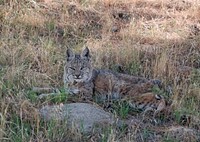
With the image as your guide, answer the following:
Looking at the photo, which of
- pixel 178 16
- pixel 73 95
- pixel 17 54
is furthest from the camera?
pixel 178 16

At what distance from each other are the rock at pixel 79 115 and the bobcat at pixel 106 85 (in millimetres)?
528

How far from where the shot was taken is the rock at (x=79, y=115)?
15.6 ft

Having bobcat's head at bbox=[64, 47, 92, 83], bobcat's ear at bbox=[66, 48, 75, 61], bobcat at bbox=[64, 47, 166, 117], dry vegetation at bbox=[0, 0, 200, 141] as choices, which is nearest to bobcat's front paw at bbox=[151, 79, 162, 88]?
bobcat at bbox=[64, 47, 166, 117]

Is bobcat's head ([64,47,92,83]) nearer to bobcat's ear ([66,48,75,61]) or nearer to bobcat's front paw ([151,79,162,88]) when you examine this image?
bobcat's ear ([66,48,75,61])

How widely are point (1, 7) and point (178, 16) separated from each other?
3.09 m

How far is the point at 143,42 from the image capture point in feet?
25.9

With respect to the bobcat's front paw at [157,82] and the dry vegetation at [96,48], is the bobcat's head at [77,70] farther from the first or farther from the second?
the bobcat's front paw at [157,82]

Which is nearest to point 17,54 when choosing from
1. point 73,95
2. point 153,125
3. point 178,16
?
point 73,95

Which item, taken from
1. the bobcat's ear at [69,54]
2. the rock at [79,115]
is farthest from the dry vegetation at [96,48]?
the bobcat's ear at [69,54]

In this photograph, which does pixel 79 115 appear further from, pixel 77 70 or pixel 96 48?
pixel 96 48

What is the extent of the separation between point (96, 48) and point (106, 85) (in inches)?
63.6

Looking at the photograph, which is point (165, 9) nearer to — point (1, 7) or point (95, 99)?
point (1, 7)

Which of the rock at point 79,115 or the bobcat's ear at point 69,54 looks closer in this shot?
the rock at point 79,115

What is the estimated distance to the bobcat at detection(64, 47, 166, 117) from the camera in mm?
5461
